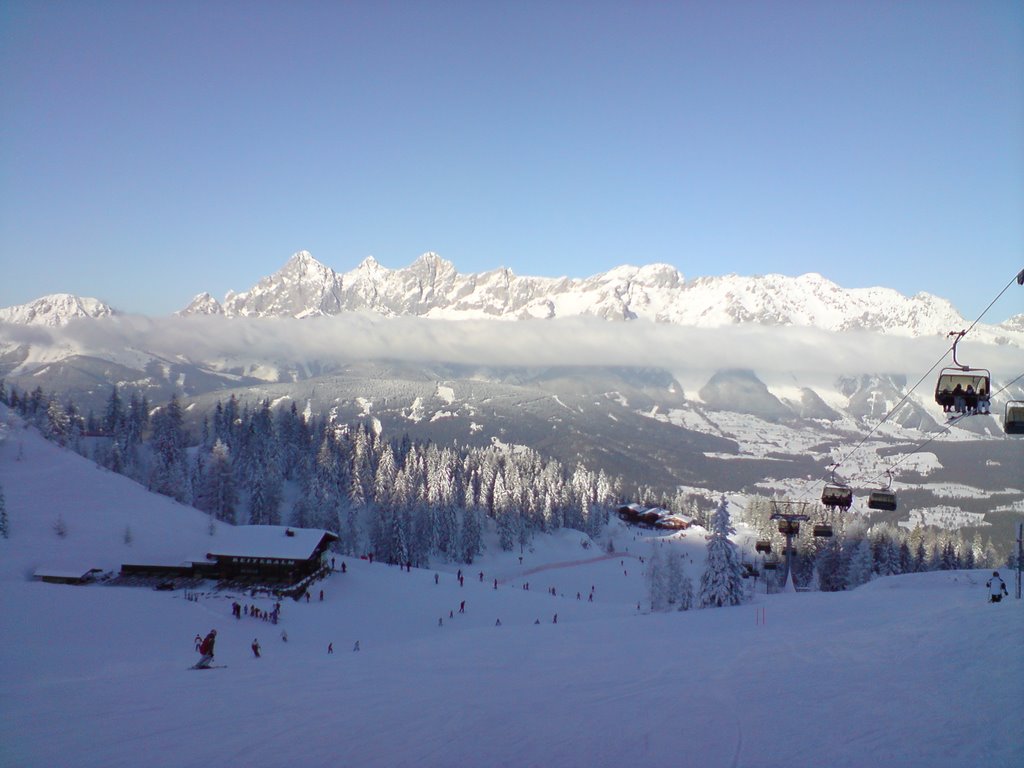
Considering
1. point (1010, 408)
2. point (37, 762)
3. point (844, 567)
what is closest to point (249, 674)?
point (37, 762)

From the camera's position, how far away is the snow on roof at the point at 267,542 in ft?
161

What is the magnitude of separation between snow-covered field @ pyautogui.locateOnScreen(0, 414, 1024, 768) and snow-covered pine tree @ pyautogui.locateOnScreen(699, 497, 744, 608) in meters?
9.02

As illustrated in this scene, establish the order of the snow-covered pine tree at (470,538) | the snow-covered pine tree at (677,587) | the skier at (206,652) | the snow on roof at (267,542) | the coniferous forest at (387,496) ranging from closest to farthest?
the skier at (206,652), the snow on roof at (267,542), the snow-covered pine tree at (677,587), the coniferous forest at (387,496), the snow-covered pine tree at (470,538)

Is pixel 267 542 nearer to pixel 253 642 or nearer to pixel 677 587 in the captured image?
pixel 253 642

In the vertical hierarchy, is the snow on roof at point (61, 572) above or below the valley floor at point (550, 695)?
below

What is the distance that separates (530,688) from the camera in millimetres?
16141

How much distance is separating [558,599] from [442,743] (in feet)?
143

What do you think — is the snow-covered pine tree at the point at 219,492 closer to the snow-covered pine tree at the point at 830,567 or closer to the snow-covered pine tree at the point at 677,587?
the snow-covered pine tree at the point at 677,587

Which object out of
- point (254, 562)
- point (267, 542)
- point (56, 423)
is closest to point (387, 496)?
point (267, 542)

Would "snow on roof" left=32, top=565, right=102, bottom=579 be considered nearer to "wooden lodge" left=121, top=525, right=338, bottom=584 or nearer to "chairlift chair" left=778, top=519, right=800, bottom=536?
"wooden lodge" left=121, top=525, right=338, bottom=584

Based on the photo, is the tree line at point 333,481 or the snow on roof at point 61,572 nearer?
the snow on roof at point 61,572

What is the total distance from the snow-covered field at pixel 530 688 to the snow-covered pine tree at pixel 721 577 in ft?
29.6

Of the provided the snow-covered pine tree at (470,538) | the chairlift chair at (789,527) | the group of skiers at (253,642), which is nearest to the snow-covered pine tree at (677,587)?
the chairlift chair at (789,527)

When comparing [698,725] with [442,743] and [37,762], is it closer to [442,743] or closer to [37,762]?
[442,743]
